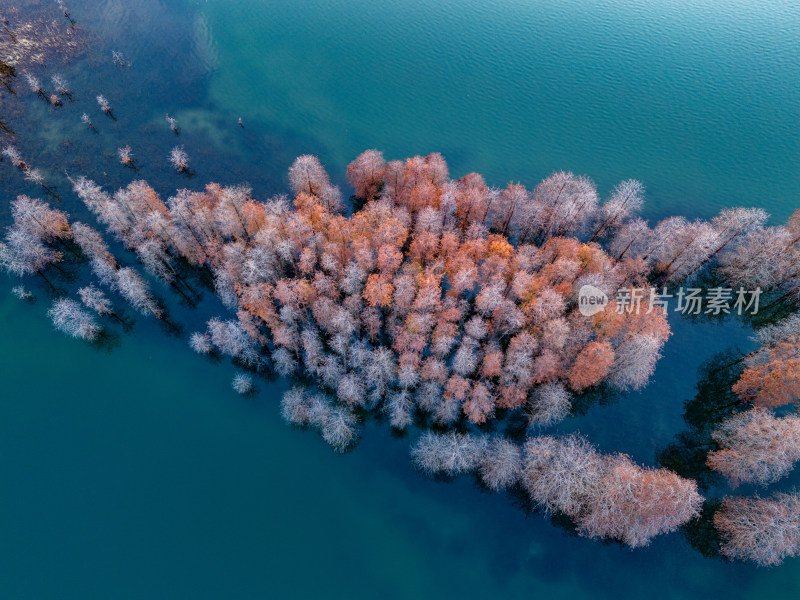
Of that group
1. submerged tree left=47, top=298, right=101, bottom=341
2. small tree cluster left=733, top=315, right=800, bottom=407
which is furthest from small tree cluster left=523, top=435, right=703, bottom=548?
submerged tree left=47, top=298, right=101, bottom=341

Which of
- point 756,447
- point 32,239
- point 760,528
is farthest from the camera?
point 32,239

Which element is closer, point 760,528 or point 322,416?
point 760,528

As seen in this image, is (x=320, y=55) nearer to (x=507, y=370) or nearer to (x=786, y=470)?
(x=507, y=370)

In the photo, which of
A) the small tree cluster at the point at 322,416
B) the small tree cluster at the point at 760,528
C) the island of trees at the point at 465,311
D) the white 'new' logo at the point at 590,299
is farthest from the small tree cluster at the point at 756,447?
the small tree cluster at the point at 322,416

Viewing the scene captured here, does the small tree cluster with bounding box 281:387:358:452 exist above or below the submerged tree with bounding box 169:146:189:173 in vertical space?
below

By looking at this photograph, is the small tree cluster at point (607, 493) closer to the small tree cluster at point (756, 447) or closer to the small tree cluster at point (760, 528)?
the small tree cluster at point (760, 528)

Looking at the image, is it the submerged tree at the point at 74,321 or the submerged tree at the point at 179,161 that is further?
the submerged tree at the point at 179,161

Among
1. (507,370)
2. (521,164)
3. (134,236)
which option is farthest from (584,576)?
(134,236)

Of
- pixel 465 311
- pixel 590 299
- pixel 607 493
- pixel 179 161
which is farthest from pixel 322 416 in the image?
pixel 179 161

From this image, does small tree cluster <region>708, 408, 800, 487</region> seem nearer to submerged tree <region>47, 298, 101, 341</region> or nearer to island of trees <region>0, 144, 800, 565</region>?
island of trees <region>0, 144, 800, 565</region>

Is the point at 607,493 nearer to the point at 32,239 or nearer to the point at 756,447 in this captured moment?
the point at 756,447

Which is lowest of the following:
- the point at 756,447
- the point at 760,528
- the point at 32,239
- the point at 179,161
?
Answer: the point at 32,239

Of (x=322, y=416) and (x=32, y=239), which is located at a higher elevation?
(x=32, y=239)
